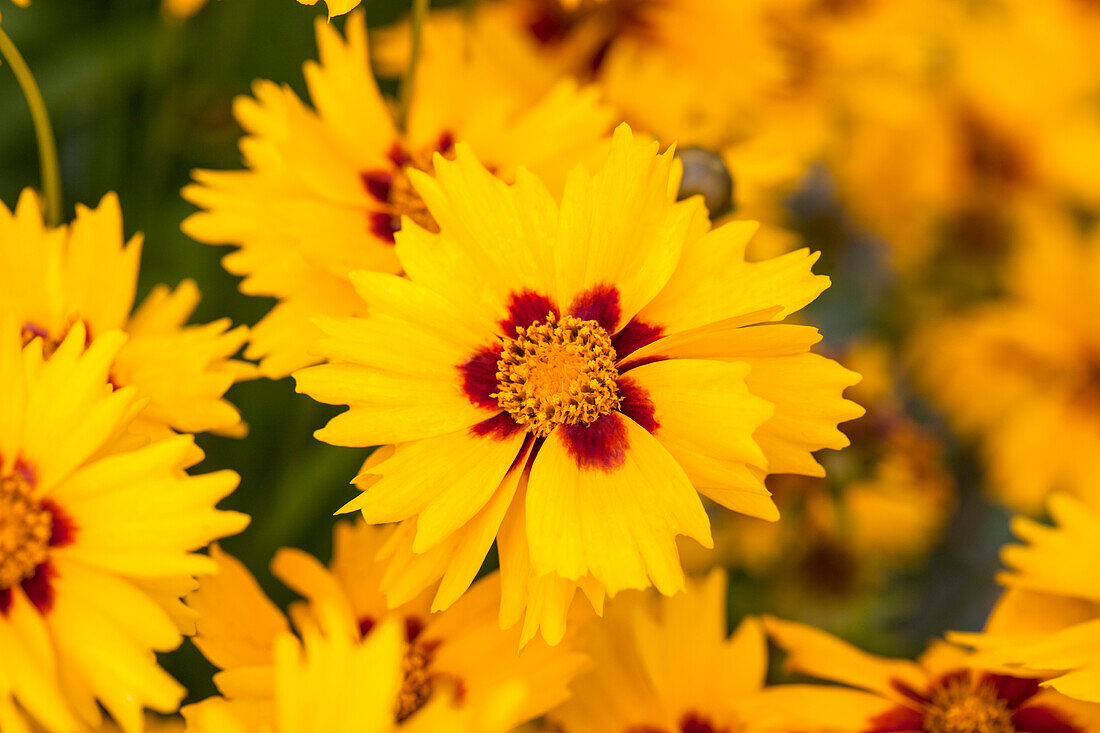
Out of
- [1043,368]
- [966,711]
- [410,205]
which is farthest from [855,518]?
[410,205]

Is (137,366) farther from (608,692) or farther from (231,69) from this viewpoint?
(231,69)

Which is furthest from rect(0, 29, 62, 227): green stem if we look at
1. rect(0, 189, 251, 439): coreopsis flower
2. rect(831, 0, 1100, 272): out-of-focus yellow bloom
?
rect(831, 0, 1100, 272): out-of-focus yellow bloom

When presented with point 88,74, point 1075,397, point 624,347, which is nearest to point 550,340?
point 624,347

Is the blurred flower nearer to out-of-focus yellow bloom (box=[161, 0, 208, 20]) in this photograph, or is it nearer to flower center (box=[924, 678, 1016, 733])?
out-of-focus yellow bloom (box=[161, 0, 208, 20])

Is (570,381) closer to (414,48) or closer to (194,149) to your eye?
(414,48)

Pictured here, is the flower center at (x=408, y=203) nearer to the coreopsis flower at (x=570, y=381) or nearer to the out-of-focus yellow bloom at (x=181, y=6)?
the coreopsis flower at (x=570, y=381)

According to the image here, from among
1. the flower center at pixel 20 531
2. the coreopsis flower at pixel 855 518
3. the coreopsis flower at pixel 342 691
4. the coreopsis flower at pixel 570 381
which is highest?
the coreopsis flower at pixel 855 518

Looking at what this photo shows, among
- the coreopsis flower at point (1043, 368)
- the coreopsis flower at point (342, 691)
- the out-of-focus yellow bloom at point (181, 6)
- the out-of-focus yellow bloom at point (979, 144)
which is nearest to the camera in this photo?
the coreopsis flower at point (342, 691)

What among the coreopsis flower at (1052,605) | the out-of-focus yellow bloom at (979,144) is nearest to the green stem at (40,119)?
the coreopsis flower at (1052,605)
